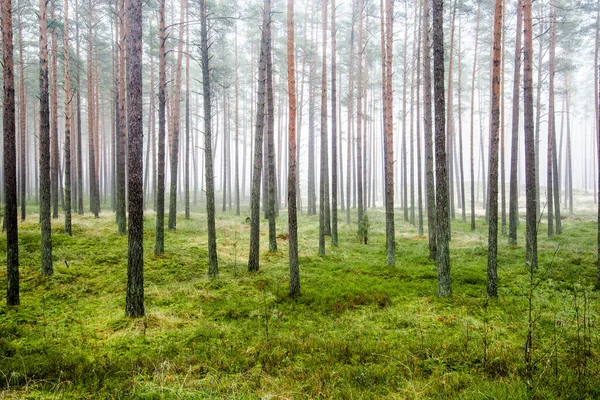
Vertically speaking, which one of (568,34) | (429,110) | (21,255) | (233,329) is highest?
(568,34)

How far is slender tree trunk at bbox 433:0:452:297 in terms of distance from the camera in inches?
312

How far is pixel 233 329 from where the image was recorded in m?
6.55

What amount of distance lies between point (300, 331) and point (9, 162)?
7579 mm

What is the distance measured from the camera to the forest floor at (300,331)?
4352 millimetres

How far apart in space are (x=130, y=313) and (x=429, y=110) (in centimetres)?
1229

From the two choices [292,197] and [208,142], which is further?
[208,142]

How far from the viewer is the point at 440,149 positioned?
26.5 ft

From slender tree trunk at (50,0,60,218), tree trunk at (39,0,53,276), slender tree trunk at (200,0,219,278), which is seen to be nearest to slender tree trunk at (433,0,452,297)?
slender tree trunk at (200,0,219,278)

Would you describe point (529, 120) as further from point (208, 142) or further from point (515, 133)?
point (208, 142)

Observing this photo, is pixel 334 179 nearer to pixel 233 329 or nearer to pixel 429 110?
pixel 429 110

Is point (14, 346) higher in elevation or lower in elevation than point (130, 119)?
lower

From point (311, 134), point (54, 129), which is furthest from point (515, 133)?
point (54, 129)

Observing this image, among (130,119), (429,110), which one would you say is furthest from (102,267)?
(429,110)

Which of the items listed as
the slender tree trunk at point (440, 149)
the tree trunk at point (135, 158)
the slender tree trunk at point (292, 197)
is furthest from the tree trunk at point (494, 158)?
the tree trunk at point (135, 158)
